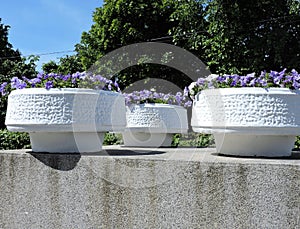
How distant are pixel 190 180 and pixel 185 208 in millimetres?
193

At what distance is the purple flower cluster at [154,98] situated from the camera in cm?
451

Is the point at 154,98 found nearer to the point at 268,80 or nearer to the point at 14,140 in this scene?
the point at 268,80

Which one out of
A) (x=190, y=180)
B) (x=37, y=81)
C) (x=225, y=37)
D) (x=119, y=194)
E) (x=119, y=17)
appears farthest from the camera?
(x=119, y=17)

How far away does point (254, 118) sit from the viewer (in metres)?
2.47

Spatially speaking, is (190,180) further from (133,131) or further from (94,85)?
(133,131)

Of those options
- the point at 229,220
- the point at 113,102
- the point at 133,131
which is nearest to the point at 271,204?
the point at 229,220

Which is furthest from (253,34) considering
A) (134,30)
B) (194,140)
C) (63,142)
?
(63,142)

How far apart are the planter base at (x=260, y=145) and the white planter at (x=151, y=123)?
5.85 ft

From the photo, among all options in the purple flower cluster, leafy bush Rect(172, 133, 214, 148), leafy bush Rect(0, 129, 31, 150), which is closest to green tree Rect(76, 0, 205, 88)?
leafy bush Rect(0, 129, 31, 150)

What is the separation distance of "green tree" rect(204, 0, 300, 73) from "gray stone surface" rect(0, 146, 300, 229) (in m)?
9.43

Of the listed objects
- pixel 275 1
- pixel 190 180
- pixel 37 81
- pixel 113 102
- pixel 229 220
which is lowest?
pixel 229 220

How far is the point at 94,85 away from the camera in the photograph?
320cm

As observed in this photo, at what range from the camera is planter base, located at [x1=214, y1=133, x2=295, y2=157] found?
2607 millimetres

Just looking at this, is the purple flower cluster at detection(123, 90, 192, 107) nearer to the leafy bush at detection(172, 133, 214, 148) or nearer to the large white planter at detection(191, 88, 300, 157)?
the leafy bush at detection(172, 133, 214, 148)
